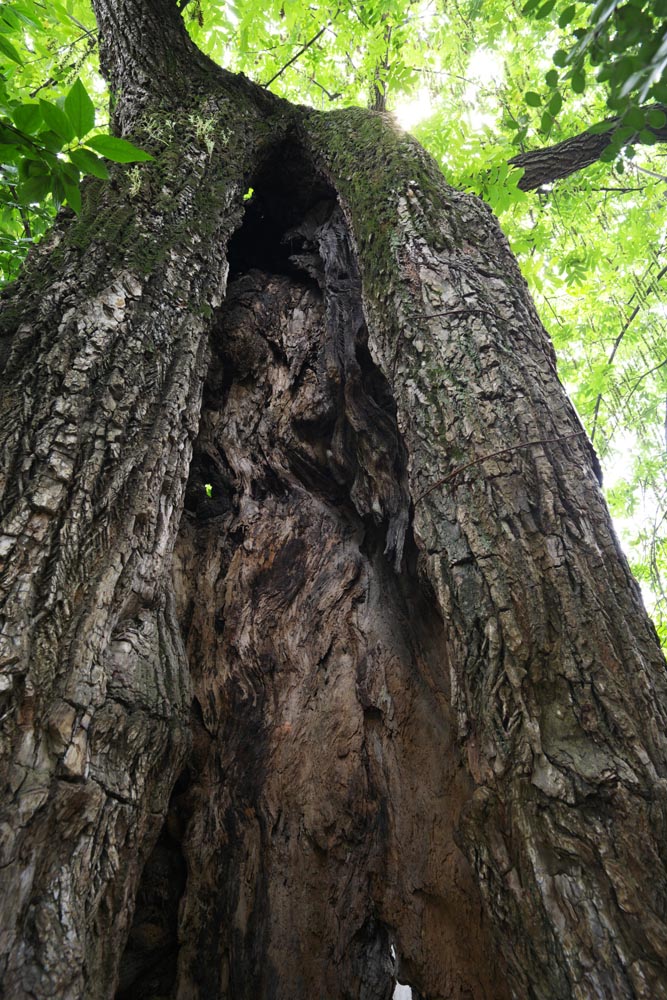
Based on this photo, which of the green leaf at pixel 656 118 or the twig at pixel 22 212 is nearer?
the green leaf at pixel 656 118

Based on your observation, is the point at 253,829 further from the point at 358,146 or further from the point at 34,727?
the point at 358,146

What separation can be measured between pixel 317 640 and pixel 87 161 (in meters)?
1.89

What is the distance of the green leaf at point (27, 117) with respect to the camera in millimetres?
1086

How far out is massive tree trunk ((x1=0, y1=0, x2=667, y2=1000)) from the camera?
147 cm

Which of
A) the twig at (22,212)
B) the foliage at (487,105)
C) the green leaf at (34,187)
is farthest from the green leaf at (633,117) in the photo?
the foliage at (487,105)

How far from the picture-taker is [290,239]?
12.9 ft

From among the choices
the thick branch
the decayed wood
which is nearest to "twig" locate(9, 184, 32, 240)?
the decayed wood

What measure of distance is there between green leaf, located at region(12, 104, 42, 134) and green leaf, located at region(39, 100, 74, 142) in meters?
0.05

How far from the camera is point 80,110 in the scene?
105 cm

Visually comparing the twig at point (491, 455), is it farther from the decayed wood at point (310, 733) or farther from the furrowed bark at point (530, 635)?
the decayed wood at point (310, 733)

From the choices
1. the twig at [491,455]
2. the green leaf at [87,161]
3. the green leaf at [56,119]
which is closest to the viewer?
the green leaf at [56,119]

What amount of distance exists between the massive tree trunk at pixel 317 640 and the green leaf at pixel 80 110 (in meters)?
1.01

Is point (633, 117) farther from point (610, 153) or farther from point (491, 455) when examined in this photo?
point (491, 455)

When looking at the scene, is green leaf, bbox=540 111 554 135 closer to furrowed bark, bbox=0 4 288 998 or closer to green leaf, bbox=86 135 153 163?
green leaf, bbox=86 135 153 163
